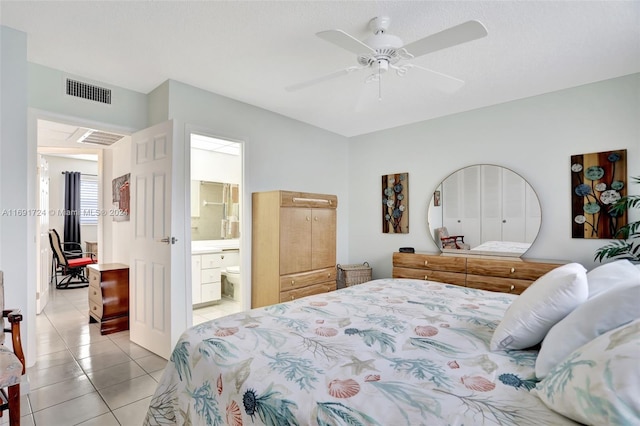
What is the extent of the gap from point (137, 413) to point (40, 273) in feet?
11.0

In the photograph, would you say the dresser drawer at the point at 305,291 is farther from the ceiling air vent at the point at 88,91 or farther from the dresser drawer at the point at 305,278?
the ceiling air vent at the point at 88,91

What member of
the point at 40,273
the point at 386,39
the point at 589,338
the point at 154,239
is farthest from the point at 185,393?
the point at 40,273

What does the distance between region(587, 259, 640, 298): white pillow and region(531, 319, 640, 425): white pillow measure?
2.09ft

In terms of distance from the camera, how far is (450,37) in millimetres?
1761

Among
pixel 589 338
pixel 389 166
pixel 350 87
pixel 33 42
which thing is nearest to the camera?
pixel 589 338

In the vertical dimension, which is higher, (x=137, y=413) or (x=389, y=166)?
(x=389, y=166)

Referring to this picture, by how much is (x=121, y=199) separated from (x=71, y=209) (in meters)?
4.23

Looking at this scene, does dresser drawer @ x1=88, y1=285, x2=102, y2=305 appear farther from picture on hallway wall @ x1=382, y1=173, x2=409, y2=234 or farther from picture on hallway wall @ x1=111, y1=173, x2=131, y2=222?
picture on hallway wall @ x1=382, y1=173, x2=409, y2=234

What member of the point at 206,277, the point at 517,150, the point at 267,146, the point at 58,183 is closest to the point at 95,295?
the point at 206,277

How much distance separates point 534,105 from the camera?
11.2ft

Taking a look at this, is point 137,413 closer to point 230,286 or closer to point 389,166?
point 230,286

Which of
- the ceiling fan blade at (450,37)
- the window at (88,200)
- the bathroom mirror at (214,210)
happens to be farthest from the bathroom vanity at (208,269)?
the window at (88,200)

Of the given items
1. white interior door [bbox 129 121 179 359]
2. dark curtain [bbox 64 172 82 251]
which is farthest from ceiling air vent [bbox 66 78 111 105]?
dark curtain [bbox 64 172 82 251]

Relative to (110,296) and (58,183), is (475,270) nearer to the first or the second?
(110,296)
